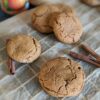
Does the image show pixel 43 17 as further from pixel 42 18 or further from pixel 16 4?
pixel 16 4

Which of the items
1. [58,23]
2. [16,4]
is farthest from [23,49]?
[16,4]

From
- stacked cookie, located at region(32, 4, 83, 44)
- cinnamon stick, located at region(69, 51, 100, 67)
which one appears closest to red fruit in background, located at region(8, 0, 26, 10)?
stacked cookie, located at region(32, 4, 83, 44)

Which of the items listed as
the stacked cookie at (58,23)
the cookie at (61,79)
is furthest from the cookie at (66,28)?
the cookie at (61,79)

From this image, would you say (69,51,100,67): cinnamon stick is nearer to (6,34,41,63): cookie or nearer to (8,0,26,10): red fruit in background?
(6,34,41,63): cookie

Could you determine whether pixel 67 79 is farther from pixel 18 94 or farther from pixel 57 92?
pixel 18 94

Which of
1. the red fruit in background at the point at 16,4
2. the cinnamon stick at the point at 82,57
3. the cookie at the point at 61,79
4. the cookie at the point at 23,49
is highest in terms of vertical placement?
the red fruit in background at the point at 16,4

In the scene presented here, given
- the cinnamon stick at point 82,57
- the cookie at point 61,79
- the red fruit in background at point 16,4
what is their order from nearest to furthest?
1. the cookie at point 61,79
2. the cinnamon stick at point 82,57
3. the red fruit in background at point 16,4

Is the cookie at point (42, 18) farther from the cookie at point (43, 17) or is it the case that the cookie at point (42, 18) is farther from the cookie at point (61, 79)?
the cookie at point (61, 79)

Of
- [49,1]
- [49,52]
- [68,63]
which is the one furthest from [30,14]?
[68,63]
